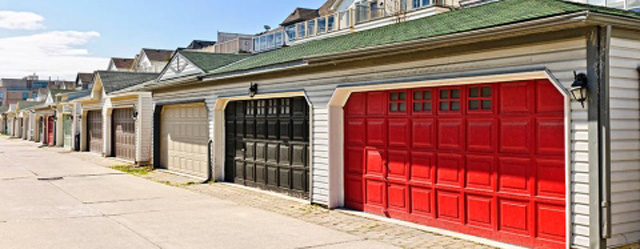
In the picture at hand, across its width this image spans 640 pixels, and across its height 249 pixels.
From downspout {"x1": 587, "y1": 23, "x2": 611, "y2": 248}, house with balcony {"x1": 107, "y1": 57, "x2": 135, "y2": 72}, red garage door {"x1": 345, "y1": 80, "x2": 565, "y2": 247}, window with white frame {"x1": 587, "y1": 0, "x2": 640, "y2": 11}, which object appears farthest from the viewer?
house with balcony {"x1": 107, "y1": 57, "x2": 135, "y2": 72}

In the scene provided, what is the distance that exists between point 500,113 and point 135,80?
22.5 meters

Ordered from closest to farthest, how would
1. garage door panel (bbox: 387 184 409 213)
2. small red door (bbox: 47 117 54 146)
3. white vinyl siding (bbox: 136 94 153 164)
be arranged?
garage door panel (bbox: 387 184 409 213) → white vinyl siding (bbox: 136 94 153 164) → small red door (bbox: 47 117 54 146)

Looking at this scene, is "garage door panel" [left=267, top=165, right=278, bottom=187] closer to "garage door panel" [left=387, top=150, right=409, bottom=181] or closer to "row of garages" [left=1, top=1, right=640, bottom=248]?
"row of garages" [left=1, top=1, right=640, bottom=248]

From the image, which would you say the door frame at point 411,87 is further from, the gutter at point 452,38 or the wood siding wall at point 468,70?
the gutter at point 452,38

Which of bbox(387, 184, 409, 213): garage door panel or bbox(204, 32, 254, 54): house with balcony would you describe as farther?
bbox(204, 32, 254, 54): house with balcony

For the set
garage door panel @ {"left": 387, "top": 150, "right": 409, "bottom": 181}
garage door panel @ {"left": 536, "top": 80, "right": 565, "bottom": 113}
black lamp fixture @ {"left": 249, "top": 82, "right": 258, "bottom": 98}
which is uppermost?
black lamp fixture @ {"left": 249, "top": 82, "right": 258, "bottom": 98}

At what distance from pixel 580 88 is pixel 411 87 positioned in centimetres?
301

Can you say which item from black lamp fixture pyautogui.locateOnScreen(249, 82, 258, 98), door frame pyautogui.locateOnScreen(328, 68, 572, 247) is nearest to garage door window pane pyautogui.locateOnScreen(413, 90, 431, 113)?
door frame pyautogui.locateOnScreen(328, 68, 572, 247)

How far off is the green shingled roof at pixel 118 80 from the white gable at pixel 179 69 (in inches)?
272

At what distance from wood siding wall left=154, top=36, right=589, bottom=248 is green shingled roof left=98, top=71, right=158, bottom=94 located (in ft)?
48.8

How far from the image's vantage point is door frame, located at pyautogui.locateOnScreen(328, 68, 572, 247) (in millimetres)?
6430

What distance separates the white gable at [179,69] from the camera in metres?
16.8

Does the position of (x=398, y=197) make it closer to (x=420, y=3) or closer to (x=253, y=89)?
(x=253, y=89)

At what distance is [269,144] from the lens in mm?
12664
